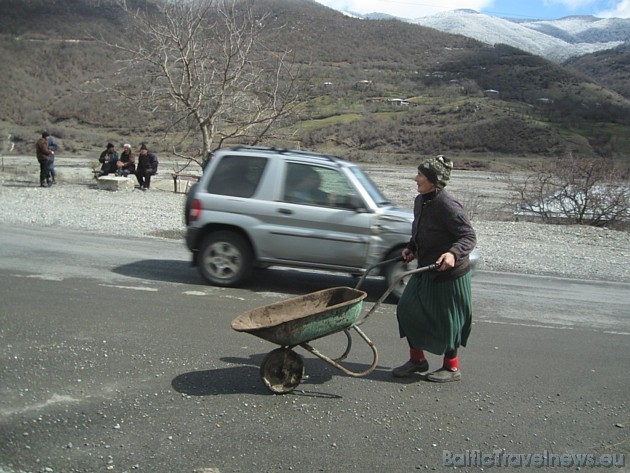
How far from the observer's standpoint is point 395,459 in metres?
4.18

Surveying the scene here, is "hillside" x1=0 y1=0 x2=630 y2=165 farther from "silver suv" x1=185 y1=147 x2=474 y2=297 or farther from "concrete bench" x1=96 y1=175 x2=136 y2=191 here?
"silver suv" x1=185 y1=147 x2=474 y2=297

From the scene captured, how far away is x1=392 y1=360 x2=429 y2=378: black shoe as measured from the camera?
5.57 meters

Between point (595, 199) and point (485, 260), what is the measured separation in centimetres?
1049

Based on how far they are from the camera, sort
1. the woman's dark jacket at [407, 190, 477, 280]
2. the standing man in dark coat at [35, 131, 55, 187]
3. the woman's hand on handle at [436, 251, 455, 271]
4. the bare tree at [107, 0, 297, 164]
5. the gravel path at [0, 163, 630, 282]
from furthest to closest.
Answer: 1. the bare tree at [107, 0, 297, 164]
2. the standing man in dark coat at [35, 131, 55, 187]
3. the gravel path at [0, 163, 630, 282]
4. the woman's dark jacket at [407, 190, 477, 280]
5. the woman's hand on handle at [436, 251, 455, 271]

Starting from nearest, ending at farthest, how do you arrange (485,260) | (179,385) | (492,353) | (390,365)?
(179,385) < (390,365) < (492,353) < (485,260)

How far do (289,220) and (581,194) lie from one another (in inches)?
634

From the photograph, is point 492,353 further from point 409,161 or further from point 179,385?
point 409,161

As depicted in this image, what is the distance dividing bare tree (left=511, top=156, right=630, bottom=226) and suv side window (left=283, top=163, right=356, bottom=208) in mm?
15087

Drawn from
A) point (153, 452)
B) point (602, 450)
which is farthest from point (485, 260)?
point (153, 452)

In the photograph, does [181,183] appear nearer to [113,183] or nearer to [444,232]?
[113,183]

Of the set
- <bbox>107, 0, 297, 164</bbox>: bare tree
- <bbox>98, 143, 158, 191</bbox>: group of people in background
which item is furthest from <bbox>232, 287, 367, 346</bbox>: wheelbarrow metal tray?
<bbox>98, 143, 158, 191</bbox>: group of people in background

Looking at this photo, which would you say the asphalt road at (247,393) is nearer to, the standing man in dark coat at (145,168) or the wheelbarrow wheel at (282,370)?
the wheelbarrow wheel at (282,370)

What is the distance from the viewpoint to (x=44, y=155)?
69.8ft

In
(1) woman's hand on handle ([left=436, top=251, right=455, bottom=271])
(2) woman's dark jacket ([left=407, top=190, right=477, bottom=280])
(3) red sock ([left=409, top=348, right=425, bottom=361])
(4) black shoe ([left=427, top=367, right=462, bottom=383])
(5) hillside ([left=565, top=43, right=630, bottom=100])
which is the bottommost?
(4) black shoe ([left=427, top=367, right=462, bottom=383])
